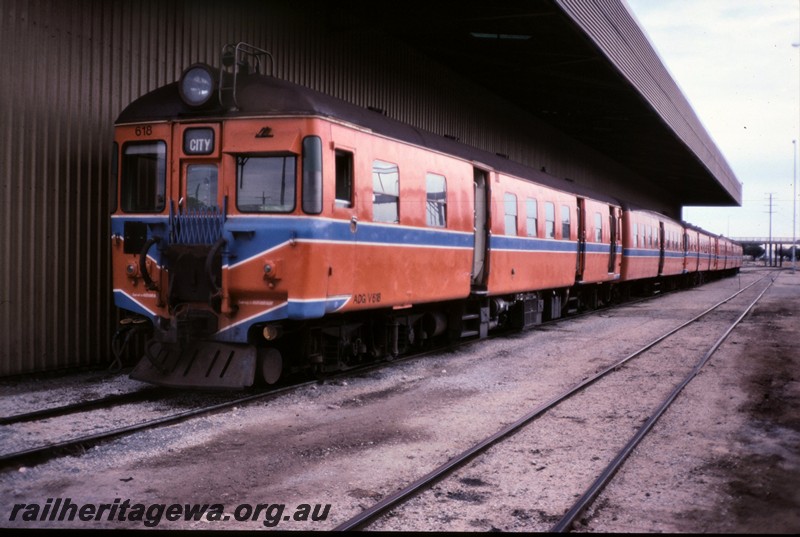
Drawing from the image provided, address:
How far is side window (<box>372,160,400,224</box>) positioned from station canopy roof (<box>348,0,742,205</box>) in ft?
19.0

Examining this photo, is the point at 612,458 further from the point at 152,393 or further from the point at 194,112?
the point at 194,112

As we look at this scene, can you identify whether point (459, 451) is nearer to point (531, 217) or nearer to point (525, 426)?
point (525, 426)

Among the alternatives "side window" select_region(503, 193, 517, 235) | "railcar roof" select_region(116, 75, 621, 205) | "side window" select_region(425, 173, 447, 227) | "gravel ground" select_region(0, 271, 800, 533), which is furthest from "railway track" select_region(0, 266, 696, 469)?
"side window" select_region(503, 193, 517, 235)

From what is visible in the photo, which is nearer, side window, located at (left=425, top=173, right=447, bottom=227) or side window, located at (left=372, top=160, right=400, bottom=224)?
side window, located at (left=372, top=160, right=400, bottom=224)

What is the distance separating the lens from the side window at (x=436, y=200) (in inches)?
409

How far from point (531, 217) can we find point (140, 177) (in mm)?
8239

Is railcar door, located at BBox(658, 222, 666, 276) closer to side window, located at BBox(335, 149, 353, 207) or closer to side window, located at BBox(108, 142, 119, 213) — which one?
side window, located at BBox(335, 149, 353, 207)

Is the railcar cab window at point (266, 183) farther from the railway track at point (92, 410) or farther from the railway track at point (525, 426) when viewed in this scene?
the railway track at point (525, 426)

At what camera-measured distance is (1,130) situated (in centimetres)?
858

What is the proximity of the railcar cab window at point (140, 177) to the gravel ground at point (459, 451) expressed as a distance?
84.2 inches

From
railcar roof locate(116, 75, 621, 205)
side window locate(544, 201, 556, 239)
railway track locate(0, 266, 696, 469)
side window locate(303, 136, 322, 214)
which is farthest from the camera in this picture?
side window locate(544, 201, 556, 239)

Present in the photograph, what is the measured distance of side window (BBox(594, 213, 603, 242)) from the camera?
19297mm

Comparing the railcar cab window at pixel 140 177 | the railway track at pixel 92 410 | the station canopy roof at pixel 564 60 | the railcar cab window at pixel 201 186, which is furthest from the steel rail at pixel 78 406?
the station canopy roof at pixel 564 60

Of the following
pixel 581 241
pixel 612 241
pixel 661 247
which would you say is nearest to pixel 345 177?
pixel 581 241
